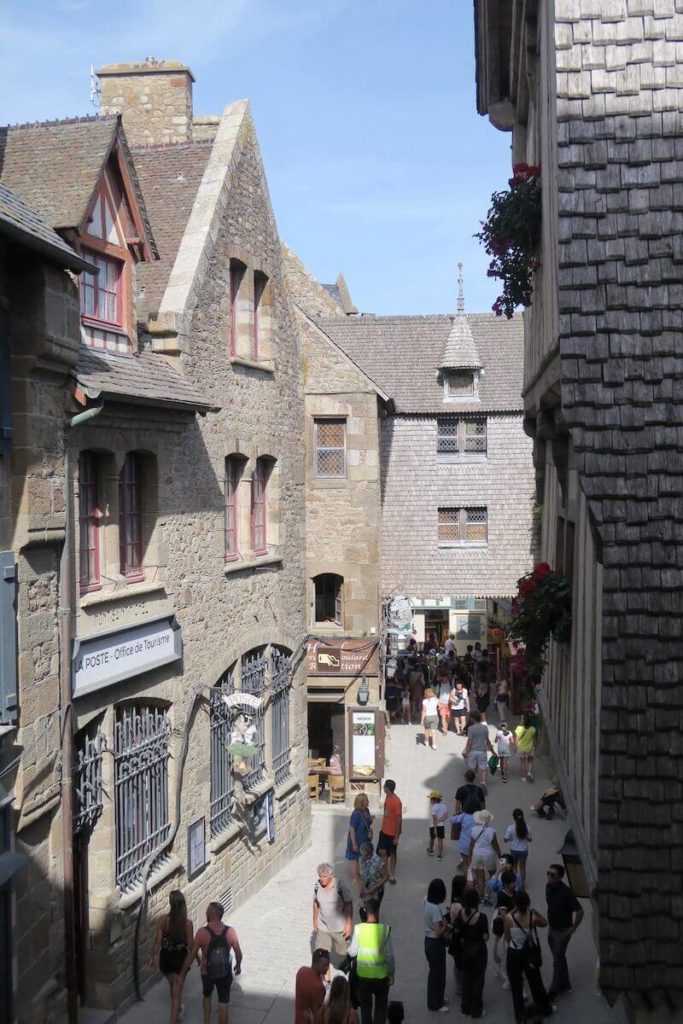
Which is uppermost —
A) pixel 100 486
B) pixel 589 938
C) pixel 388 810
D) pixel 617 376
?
pixel 617 376

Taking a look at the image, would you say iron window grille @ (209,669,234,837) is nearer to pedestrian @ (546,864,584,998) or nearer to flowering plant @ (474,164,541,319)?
pedestrian @ (546,864,584,998)

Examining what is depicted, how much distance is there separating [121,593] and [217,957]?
11.7 feet

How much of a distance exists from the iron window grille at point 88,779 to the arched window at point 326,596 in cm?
1077

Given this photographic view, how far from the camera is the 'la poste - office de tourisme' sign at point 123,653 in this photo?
10.0m

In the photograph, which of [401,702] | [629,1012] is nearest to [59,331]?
[629,1012]

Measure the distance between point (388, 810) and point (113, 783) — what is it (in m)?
5.21

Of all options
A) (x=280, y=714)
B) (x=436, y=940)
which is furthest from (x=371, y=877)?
(x=280, y=714)

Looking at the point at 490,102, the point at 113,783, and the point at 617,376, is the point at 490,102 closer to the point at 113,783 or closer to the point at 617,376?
the point at 617,376

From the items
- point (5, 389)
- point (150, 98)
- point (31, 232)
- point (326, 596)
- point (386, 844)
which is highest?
point (150, 98)

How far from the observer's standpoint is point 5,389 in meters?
8.66

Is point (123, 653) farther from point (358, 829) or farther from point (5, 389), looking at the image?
point (358, 829)

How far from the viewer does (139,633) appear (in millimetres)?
11203

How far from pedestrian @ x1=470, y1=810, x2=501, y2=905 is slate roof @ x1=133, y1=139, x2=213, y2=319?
727 centimetres

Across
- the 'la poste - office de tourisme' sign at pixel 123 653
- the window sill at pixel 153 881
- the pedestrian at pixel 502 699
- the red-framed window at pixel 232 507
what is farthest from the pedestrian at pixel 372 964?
the pedestrian at pixel 502 699
